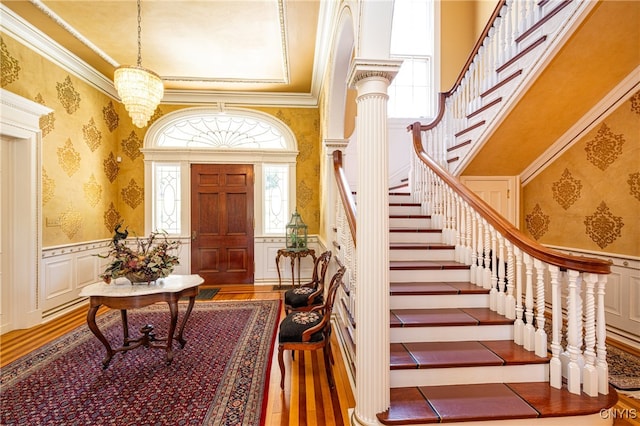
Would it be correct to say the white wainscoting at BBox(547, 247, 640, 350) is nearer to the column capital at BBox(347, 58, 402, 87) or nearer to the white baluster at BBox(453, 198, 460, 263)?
the white baluster at BBox(453, 198, 460, 263)

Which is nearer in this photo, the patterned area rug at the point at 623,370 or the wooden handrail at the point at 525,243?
the wooden handrail at the point at 525,243

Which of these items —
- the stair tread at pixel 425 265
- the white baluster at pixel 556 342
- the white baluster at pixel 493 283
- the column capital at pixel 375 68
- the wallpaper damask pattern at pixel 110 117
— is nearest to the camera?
the column capital at pixel 375 68

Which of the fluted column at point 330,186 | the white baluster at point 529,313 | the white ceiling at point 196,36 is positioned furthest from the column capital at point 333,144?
the white baluster at point 529,313

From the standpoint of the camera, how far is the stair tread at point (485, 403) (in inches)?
68.7

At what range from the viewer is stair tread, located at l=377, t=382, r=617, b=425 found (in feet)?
5.72

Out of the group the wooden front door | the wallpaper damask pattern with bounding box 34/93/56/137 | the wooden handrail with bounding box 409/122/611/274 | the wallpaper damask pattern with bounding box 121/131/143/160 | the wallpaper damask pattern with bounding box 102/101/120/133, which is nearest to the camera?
the wooden handrail with bounding box 409/122/611/274

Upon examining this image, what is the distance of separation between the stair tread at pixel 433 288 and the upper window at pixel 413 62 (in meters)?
3.82

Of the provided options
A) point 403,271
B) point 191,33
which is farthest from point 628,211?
point 191,33

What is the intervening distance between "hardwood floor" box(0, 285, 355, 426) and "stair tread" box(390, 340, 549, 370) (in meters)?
0.53

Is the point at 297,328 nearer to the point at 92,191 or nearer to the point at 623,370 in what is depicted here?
the point at 623,370

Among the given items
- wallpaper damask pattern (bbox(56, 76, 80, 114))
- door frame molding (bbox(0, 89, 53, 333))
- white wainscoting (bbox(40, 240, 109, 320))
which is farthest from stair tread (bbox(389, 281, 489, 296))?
wallpaper damask pattern (bbox(56, 76, 80, 114))

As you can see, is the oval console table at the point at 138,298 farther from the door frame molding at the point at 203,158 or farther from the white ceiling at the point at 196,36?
the white ceiling at the point at 196,36

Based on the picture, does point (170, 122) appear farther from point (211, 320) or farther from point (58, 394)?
point (58, 394)

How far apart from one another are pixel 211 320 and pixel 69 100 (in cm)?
371
